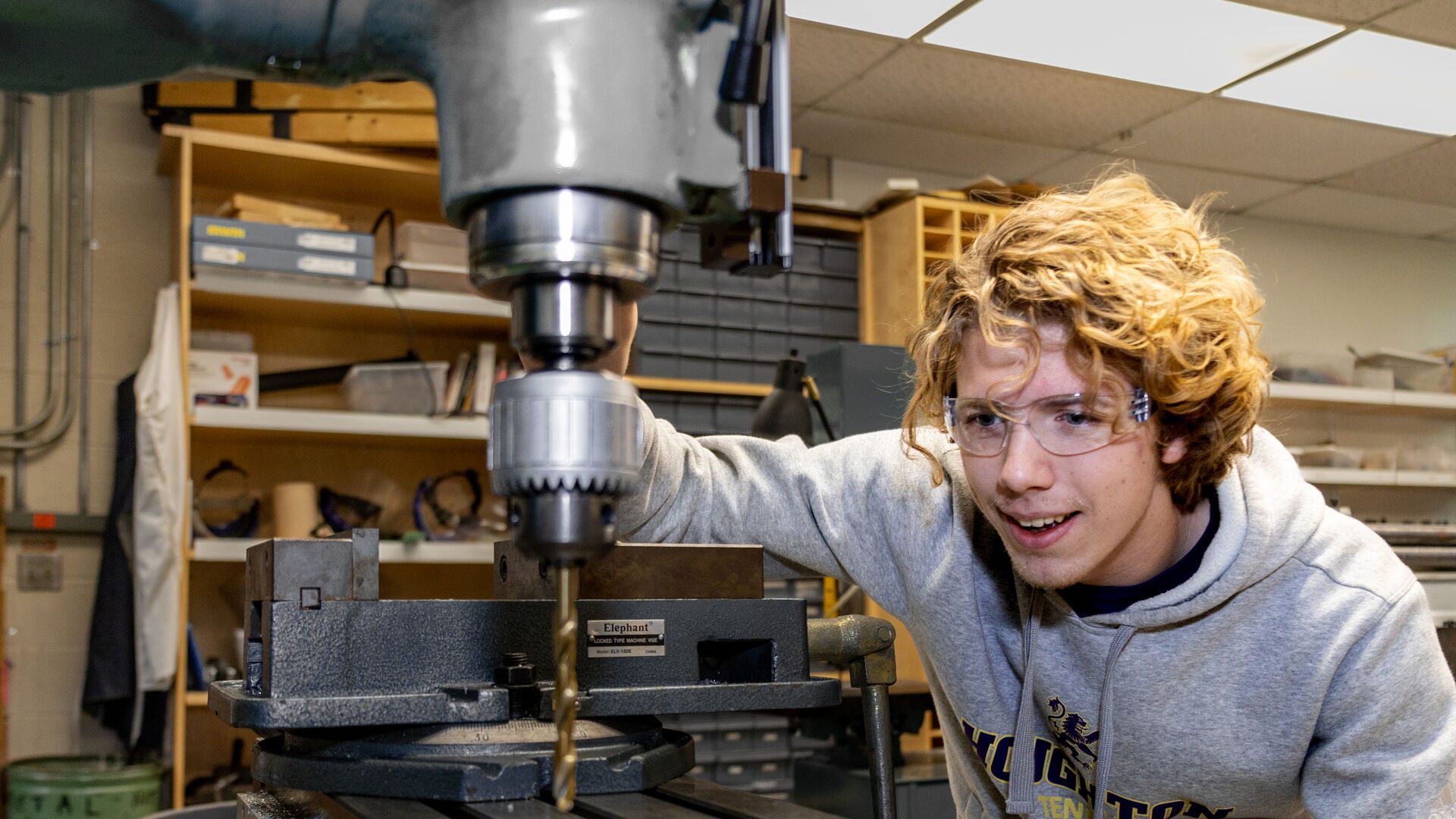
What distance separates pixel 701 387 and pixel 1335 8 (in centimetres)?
193

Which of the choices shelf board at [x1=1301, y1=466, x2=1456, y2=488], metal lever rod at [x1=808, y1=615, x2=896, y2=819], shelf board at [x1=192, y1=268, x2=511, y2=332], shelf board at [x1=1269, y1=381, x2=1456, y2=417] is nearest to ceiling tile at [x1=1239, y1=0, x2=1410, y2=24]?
shelf board at [x1=1269, y1=381, x2=1456, y2=417]

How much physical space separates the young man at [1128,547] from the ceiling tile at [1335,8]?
2.17 metres

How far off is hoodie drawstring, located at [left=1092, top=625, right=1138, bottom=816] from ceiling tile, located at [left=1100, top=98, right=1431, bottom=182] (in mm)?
3080

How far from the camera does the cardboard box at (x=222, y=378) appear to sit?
9.25 ft

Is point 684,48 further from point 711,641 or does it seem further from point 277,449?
point 277,449

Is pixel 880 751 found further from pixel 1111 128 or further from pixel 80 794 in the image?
pixel 1111 128

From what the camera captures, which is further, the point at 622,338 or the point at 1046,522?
the point at 1046,522

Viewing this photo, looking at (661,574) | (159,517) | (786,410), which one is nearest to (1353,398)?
(786,410)

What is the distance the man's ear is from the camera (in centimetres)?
110

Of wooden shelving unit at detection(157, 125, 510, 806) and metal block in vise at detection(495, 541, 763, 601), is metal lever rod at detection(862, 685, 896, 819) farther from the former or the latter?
wooden shelving unit at detection(157, 125, 510, 806)

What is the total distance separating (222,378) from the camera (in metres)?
2.86

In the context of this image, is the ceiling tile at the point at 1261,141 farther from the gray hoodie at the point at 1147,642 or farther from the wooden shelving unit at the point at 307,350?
the gray hoodie at the point at 1147,642

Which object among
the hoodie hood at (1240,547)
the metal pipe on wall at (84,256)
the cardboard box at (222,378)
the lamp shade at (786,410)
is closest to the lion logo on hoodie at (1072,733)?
the hoodie hood at (1240,547)

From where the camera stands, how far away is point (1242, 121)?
3834mm
